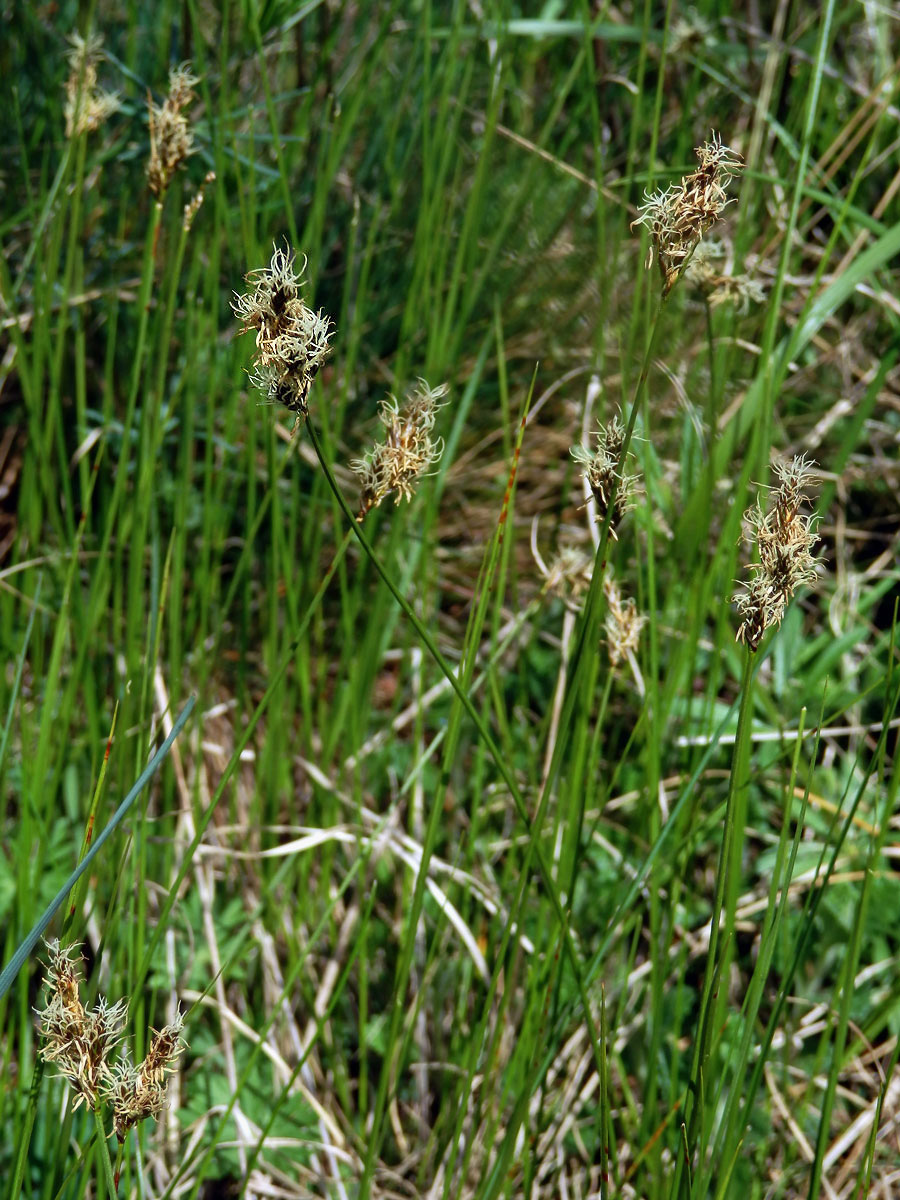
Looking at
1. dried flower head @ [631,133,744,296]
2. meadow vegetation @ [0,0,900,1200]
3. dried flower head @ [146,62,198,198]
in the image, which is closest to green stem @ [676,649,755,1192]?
meadow vegetation @ [0,0,900,1200]

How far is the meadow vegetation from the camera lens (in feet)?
2.68

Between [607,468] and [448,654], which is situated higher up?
[607,468]

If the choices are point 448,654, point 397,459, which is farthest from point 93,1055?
point 448,654

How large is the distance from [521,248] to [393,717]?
31.2 inches

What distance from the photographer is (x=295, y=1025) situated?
136 centimetres

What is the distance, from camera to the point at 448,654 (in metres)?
1.70

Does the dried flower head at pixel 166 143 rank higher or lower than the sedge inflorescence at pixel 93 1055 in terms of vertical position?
higher

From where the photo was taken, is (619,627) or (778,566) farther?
(619,627)

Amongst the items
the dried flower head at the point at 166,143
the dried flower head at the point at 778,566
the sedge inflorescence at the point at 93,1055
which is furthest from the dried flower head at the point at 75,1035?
the dried flower head at the point at 166,143

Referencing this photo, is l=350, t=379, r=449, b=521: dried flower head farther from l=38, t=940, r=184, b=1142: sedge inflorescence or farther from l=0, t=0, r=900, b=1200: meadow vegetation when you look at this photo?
l=38, t=940, r=184, b=1142: sedge inflorescence

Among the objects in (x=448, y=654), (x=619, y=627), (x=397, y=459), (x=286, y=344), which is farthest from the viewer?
(x=448, y=654)

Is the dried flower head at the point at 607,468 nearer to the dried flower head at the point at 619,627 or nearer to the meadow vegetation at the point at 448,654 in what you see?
the meadow vegetation at the point at 448,654

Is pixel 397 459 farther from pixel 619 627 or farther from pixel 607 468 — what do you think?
pixel 619 627

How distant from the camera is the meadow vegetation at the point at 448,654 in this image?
82 centimetres
